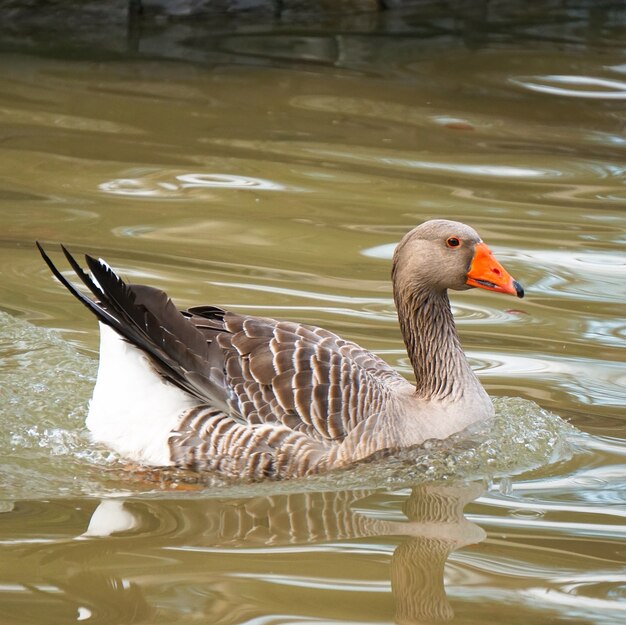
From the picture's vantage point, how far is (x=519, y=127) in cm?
1184

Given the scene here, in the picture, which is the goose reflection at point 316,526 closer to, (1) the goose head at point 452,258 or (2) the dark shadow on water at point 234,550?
(2) the dark shadow on water at point 234,550

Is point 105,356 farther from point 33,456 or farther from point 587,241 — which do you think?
point 587,241

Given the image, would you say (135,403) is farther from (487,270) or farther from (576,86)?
(576,86)

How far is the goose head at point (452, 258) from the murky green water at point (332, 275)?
0.78 meters

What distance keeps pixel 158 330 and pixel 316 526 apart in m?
1.21

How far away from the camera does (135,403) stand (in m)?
6.13

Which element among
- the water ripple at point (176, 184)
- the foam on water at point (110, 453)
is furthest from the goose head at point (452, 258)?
the water ripple at point (176, 184)

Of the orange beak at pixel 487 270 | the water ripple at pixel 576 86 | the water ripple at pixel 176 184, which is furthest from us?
the water ripple at pixel 576 86

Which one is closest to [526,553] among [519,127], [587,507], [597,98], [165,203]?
[587,507]

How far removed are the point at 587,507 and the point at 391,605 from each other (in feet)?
4.42

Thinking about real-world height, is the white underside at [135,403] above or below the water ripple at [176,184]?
below

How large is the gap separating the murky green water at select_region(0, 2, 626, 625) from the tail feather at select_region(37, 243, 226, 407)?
518mm

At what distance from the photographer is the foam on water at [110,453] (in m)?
5.89

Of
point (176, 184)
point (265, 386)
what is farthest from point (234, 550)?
point (176, 184)
